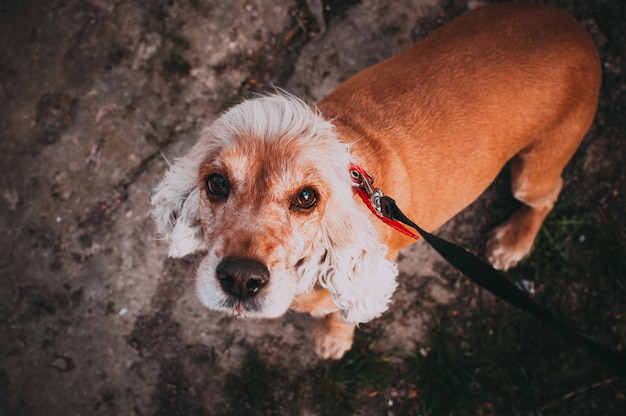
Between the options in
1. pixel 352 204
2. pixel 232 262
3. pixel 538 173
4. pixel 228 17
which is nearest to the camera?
pixel 232 262

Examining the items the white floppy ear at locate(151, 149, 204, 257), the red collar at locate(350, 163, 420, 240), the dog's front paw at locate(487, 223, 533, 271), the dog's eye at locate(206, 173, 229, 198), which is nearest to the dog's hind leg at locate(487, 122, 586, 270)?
the dog's front paw at locate(487, 223, 533, 271)

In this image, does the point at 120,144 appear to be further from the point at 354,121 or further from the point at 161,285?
the point at 354,121

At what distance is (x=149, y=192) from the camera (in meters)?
3.21

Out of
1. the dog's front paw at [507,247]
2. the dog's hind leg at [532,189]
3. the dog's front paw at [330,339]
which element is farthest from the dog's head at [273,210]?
the dog's front paw at [507,247]

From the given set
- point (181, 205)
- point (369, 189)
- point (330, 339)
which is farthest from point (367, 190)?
point (330, 339)

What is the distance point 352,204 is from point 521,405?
230 cm

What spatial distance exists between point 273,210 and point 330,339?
5.03ft

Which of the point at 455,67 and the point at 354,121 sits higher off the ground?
the point at 455,67

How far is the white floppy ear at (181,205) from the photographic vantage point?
209cm

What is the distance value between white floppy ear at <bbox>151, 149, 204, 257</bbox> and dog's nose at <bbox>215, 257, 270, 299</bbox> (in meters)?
0.53

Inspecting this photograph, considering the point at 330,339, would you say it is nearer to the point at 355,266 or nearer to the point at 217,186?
the point at 355,266

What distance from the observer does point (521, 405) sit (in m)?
3.16

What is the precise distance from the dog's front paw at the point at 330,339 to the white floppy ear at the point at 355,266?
2.34 feet

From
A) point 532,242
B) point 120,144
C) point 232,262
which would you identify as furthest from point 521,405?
point 120,144
